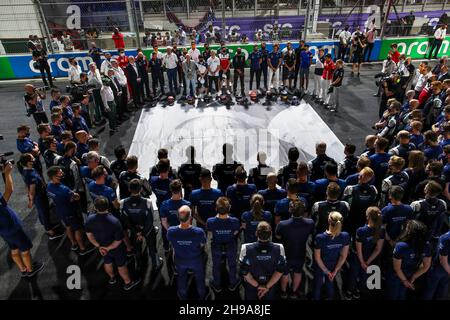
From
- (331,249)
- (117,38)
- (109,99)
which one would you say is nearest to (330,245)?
(331,249)

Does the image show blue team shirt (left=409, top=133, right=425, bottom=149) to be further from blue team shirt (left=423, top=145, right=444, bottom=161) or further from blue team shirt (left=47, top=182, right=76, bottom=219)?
blue team shirt (left=47, top=182, right=76, bottom=219)

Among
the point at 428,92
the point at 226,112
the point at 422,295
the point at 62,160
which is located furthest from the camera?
the point at 226,112

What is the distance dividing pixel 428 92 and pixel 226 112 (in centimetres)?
630

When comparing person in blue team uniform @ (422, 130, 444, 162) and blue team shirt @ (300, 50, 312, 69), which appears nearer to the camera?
person in blue team uniform @ (422, 130, 444, 162)

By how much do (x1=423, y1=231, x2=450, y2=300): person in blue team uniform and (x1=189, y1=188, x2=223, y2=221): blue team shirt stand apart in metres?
3.12

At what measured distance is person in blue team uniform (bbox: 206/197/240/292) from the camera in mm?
4720

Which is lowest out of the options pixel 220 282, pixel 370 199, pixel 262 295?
pixel 220 282

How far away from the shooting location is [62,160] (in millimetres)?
6477

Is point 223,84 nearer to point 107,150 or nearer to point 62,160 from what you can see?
point 107,150

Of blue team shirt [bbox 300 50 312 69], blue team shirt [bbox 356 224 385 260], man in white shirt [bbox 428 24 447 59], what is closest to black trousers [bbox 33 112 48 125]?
blue team shirt [bbox 300 50 312 69]

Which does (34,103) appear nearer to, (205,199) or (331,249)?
(205,199)

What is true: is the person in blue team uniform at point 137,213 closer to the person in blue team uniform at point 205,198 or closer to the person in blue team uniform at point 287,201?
the person in blue team uniform at point 205,198

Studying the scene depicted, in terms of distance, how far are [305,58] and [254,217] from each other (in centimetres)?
967

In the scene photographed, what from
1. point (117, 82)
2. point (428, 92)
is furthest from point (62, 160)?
point (428, 92)
